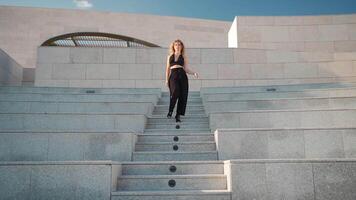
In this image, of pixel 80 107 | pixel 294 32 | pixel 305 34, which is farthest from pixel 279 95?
pixel 305 34

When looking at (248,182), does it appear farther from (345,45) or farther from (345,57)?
(345,45)

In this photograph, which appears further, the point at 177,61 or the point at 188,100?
the point at 188,100

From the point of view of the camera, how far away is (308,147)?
21.2 ft

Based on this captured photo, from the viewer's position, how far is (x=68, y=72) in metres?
13.9

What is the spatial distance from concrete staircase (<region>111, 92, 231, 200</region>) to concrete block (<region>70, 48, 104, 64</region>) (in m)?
7.03

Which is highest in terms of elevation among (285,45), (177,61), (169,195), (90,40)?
(90,40)

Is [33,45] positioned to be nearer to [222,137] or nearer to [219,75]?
[219,75]

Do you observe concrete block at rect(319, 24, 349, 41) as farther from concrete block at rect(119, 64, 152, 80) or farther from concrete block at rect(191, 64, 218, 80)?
concrete block at rect(119, 64, 152, 80)

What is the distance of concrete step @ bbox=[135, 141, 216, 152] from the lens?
6934mm

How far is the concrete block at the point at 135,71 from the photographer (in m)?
13.9

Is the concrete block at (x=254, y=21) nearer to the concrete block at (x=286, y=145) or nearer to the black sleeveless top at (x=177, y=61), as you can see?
the black sleeveless top at (x=177, y=61)

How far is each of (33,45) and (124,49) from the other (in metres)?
16.0

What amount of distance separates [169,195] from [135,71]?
30.6 ft

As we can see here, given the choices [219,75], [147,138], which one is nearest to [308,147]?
[147,138]
